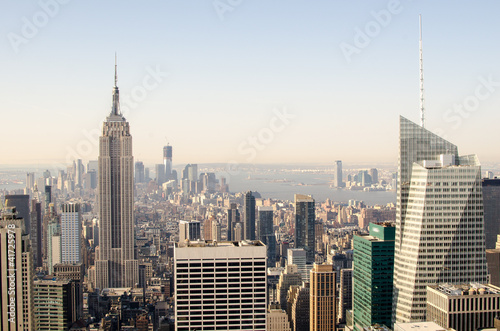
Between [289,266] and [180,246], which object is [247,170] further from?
[180,246]

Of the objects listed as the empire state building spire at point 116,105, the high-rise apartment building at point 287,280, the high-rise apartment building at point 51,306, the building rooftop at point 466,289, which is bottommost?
the high-rise apartment building at point 287,280

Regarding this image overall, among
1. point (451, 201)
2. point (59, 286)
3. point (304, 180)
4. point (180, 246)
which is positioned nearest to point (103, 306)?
point (59, 286)

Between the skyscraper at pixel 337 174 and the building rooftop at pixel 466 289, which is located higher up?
the skyscraper at pixel 337 174

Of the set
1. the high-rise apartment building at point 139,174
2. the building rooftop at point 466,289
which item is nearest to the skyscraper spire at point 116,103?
the high-rise apartment building at point 139,174

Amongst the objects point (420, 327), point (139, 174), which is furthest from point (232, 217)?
point (420, 327)

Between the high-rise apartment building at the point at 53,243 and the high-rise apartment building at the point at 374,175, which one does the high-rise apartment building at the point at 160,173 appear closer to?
the high-rise apartment building at the point at 53,243

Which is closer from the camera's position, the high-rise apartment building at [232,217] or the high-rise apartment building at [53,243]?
the high-rise apartment building at [53,243]

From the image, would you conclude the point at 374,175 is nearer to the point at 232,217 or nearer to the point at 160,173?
the point at 232,217
